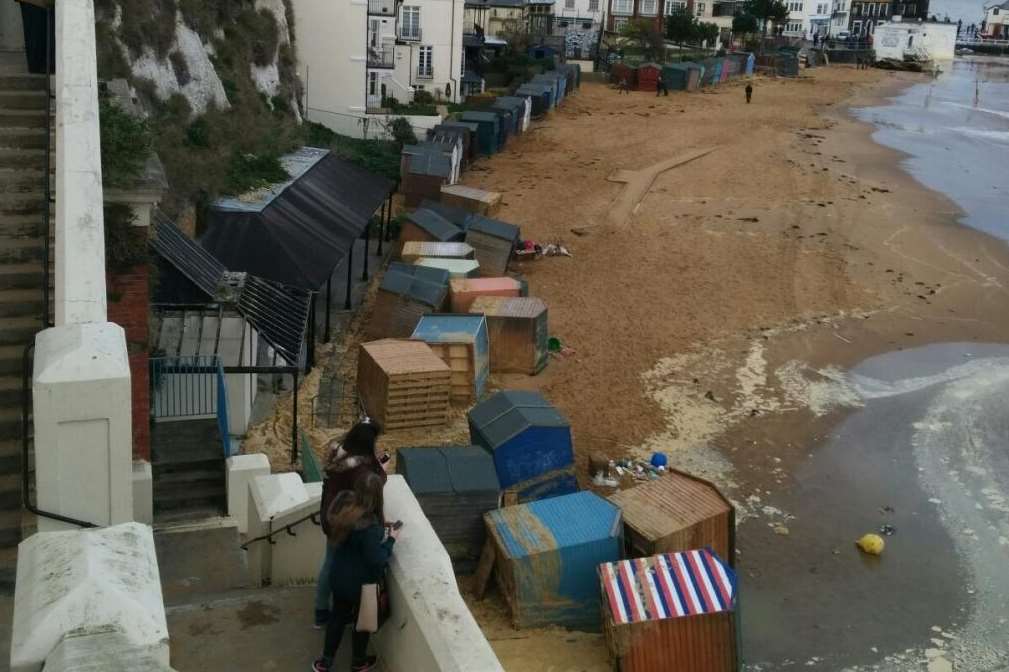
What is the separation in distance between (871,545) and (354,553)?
10.6 metres

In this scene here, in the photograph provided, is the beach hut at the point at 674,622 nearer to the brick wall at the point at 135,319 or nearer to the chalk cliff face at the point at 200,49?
the brick wall at the point at 135,319

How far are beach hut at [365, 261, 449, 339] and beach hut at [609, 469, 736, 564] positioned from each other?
778cm

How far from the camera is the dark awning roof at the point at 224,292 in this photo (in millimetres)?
14688

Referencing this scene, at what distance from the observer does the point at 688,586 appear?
38.2 feet

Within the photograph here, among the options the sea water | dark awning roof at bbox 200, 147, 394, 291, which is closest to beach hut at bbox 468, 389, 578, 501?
dark awning roof at bbox 200, 147, 394, 291

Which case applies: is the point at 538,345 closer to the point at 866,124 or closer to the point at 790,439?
the point at 790,439

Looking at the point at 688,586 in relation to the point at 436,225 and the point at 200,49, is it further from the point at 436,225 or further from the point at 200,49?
the point at 200,49

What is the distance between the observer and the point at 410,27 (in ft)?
168

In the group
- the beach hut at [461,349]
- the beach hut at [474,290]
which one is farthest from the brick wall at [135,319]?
the beach hut at [474,290]

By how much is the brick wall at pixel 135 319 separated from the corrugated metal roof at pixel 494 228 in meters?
15.5

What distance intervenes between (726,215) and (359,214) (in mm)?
16007

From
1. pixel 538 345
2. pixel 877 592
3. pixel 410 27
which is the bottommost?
pixel 877 592

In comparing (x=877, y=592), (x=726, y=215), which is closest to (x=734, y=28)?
(x=726, y=215)

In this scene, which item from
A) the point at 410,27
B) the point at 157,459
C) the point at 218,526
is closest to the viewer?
the point at 218,526
